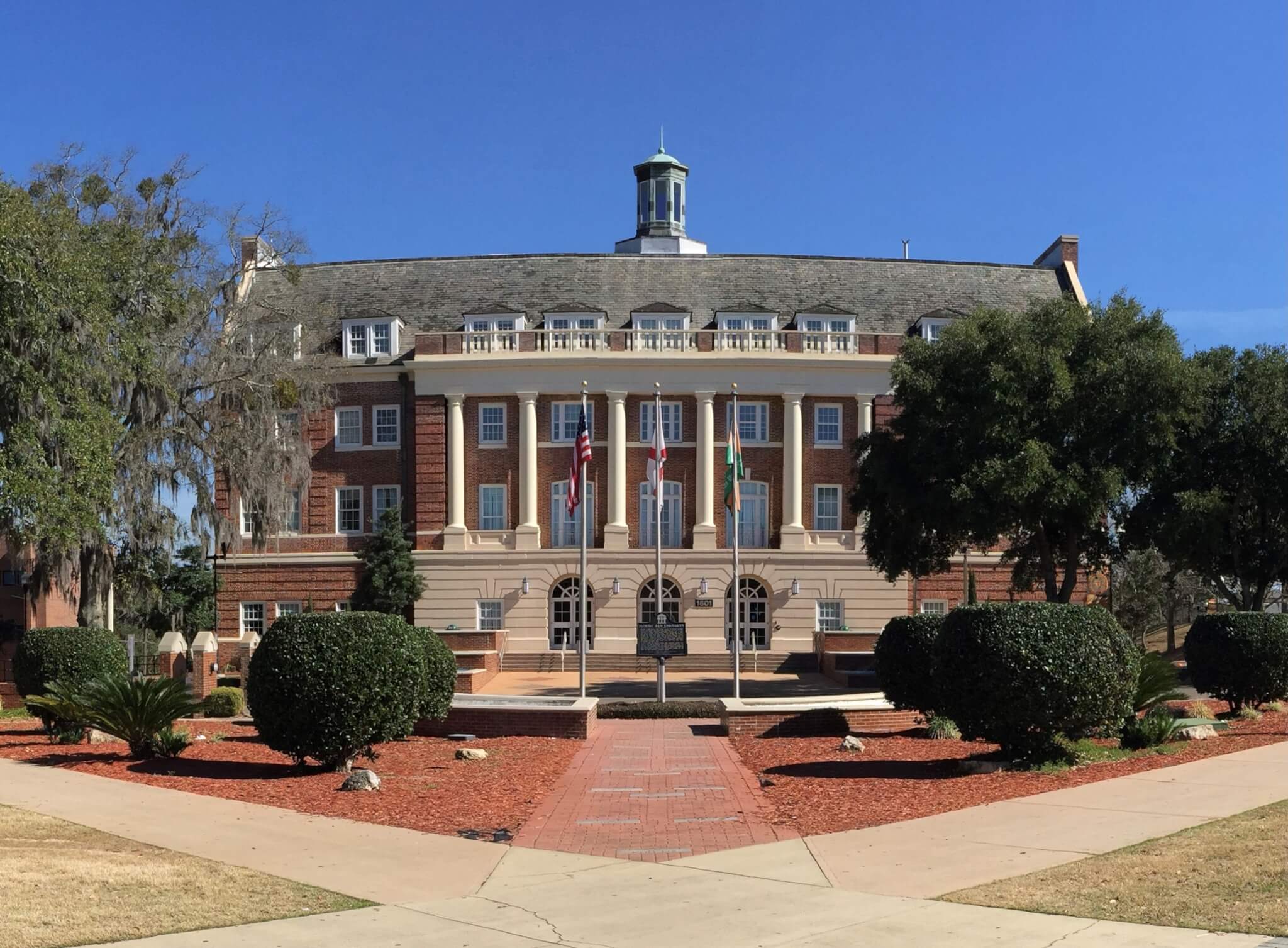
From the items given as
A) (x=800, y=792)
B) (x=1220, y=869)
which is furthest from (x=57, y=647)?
(x=1220, y=869)

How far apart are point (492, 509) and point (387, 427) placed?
4983 millimetres

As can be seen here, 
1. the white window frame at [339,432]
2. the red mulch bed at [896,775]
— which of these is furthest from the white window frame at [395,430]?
the red mulch bed at [896,775]

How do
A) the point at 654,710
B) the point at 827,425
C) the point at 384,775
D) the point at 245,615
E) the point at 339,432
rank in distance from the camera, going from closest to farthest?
the point at 384,775 < the point at 654,710 < the point at 827,425 < the point at 245,615 < the point at 339,432

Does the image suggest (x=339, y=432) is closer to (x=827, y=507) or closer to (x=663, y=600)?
(x=663, y=600)

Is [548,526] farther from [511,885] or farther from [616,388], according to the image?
[511,885]

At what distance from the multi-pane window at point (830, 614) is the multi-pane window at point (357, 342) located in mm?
19075

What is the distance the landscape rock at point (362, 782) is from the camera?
15.0m

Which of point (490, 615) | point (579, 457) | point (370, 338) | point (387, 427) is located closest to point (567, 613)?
point (490, 615)

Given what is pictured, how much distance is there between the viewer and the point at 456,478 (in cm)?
4606

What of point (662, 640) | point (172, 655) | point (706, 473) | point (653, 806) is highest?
point (706, 473)

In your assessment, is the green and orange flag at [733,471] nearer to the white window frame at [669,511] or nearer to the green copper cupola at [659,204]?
the white window frame at [669,511]

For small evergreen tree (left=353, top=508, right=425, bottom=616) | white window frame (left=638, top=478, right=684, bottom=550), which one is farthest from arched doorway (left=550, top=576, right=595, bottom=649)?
small evergreen tree (left=353, top=508, right=425, bottom=616)

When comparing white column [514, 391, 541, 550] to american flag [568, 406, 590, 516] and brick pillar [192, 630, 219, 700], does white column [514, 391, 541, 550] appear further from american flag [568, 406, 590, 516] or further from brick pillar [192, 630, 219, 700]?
american flag [568, 406, 590, 516]

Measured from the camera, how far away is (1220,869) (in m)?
9.70
